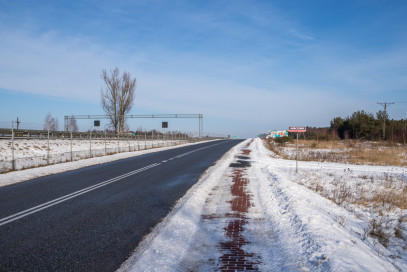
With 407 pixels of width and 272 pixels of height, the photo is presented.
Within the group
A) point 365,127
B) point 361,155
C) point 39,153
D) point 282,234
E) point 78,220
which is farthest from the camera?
point 365,127

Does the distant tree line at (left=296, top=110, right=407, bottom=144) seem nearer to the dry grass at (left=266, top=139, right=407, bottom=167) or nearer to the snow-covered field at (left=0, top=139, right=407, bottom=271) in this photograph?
the dry grass at (left=266, top=139, right=407, bottom=167)

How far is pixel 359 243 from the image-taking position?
16.1 ft

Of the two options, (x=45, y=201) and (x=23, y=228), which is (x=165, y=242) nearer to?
(x=23, y=228)

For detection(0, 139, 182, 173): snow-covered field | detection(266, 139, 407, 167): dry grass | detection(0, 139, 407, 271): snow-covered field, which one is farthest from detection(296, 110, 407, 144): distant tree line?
detection(0, 139, 407, 271): snow-covered field

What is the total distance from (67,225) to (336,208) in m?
6.52

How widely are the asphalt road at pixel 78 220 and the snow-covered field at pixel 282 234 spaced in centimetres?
45

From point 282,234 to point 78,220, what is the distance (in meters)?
4.04

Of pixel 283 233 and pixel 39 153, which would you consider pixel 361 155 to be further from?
pixel 39 153

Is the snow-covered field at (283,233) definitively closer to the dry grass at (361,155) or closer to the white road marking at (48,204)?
the white road marking at (48,204)

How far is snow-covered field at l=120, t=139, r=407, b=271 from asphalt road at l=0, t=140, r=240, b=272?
17.7 inches

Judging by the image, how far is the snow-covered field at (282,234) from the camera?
3992 millimetres

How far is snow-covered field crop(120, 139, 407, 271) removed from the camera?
399 centimetres

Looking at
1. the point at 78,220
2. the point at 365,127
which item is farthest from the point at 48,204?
the point at 365,127

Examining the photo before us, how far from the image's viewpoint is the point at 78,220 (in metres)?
5.91
